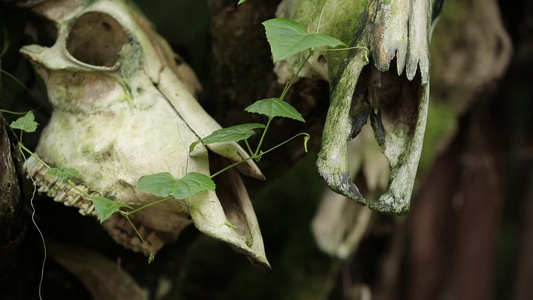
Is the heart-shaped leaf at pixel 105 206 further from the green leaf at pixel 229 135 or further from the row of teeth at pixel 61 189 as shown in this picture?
the green leaf at pixel 229 135

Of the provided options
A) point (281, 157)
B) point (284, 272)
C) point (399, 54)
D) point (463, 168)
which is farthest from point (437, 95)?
point (399, 54)

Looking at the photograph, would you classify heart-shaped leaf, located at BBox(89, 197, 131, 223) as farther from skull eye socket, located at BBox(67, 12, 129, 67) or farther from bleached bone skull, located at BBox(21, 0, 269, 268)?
skull eye socket, located at BBox(67, 12, 129, 67)

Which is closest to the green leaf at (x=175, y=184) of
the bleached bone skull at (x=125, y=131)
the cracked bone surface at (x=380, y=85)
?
the bleached bone skull at (x=125, y=131)

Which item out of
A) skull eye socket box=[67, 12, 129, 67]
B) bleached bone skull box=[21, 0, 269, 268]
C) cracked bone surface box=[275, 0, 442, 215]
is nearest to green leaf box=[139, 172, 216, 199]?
bleached bone skull box=[21, 0, 269, 268]

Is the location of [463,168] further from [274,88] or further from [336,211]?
[274,88]

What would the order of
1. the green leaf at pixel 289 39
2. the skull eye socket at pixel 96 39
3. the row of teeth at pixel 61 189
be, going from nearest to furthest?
the green leaf at pixel 289 39, the row of teeth at pixel 61 189, the skull eye socket at pixel 96 39
